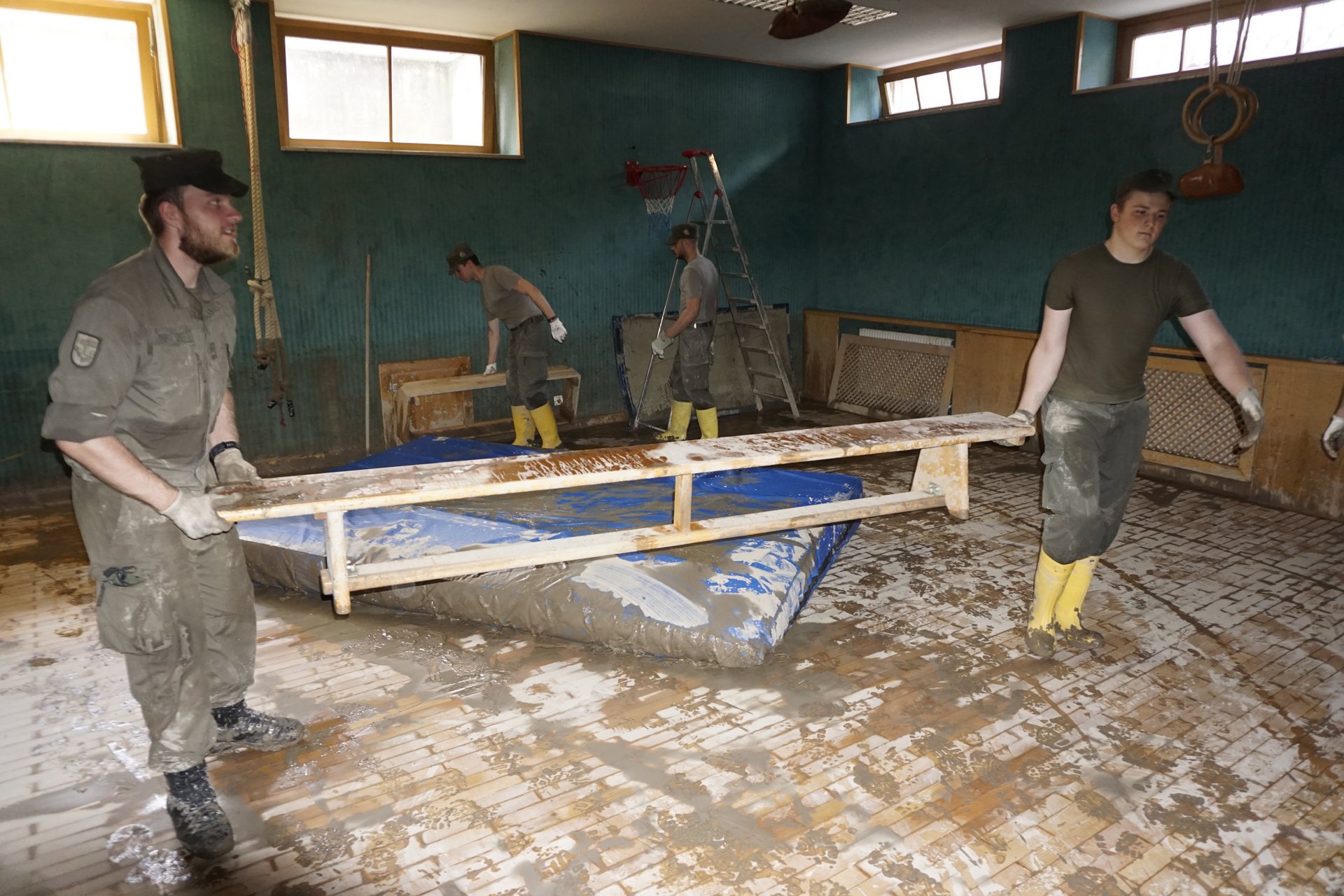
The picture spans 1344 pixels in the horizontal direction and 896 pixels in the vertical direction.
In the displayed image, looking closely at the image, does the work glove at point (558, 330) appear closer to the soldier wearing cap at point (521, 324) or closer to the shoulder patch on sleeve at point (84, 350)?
the soldier wearing cap at point (521, 324)

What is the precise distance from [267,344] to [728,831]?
16.7 ft

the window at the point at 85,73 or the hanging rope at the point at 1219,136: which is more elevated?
the window at the point at 85,73

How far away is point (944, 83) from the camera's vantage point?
301 inches

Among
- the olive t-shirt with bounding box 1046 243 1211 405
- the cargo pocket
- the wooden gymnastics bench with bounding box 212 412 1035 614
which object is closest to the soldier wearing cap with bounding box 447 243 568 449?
the wooden gymnastics bench with bounding box 212 412 1035 614

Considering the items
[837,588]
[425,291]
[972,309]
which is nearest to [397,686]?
[837,588]

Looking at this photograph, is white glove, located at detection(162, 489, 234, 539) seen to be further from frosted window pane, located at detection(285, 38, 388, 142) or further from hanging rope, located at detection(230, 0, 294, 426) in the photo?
frosted window pane, located at detection(285, 38, 388, 142)

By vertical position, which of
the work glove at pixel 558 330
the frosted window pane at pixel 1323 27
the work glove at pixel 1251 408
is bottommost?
the work glove at pixel 1251 408

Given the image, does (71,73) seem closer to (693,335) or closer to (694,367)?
(693,335)

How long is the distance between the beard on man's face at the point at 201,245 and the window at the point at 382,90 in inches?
163

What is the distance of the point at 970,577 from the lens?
4.13 meters

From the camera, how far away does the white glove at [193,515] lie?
7.15ft

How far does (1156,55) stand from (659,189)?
396 cm

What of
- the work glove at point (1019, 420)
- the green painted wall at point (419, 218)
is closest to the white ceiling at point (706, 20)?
the green painted wall at point (419, 218)

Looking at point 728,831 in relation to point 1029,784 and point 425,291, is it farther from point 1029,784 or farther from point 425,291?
point 425,291
